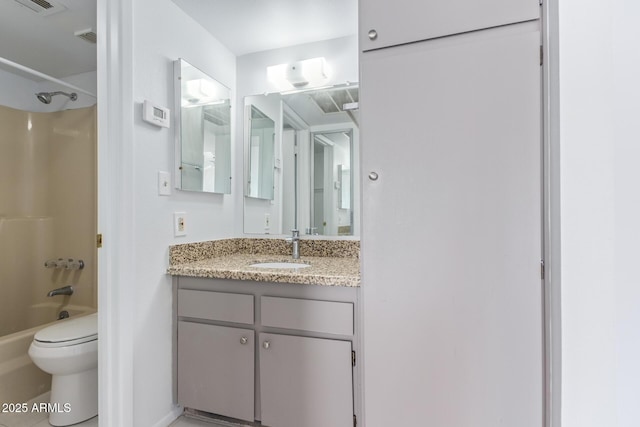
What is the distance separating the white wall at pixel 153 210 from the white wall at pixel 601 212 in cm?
159

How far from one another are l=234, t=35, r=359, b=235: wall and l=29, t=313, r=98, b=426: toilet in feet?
3.49

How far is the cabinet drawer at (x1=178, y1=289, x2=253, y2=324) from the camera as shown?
4.86 feet

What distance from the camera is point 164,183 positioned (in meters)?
1.58

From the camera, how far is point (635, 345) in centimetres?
60

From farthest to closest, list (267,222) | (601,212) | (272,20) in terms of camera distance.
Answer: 1. (267,222)
2. (272,20)
3. (601,212)

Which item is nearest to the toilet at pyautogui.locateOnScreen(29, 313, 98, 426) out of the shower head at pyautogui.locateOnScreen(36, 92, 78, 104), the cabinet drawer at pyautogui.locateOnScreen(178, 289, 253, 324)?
the cabinet drawer at pyautogui.locateOnScreen(178, 289, 253, 324)

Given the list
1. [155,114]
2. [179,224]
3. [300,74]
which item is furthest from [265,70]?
[179,224]

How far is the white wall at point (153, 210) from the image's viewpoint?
1.43 m

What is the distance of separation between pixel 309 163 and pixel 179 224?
89cm

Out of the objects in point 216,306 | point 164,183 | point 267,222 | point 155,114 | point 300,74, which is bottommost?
point 216,306

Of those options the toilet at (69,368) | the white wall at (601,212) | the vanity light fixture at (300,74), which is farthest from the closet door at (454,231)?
the toilet at (69,368)

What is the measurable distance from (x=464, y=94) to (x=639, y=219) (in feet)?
1.76

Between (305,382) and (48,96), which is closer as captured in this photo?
(305,382)

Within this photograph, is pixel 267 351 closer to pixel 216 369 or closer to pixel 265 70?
pixel 216 369
